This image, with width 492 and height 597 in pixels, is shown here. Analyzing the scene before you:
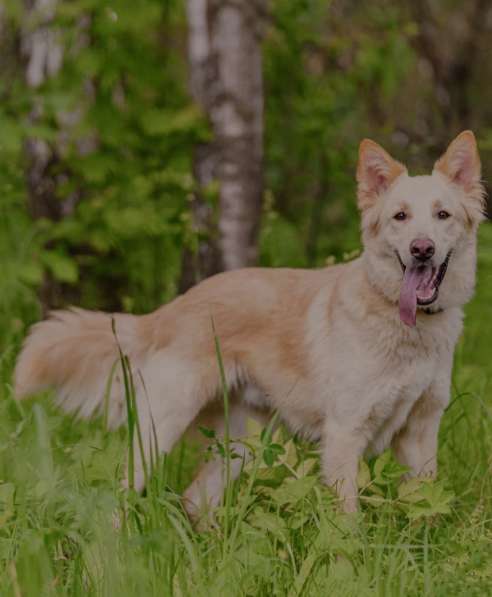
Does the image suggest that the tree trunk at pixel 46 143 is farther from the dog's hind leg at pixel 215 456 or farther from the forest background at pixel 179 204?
the dog's hind leg at pixel 215 456

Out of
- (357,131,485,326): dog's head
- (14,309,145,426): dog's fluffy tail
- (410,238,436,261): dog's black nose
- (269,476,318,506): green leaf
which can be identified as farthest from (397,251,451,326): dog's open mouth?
(14,309,145,426): dog's fluffy tail

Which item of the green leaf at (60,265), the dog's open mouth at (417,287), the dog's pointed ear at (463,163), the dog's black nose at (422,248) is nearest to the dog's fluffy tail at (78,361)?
the green leaf at (60,265)

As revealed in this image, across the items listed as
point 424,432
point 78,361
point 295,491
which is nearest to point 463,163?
point 424,432

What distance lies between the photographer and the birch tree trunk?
5871mm

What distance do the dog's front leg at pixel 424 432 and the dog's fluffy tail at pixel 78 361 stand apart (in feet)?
4.26

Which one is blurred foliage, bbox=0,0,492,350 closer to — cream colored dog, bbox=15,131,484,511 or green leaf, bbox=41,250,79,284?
green leaf, bbox=41,250,79,284

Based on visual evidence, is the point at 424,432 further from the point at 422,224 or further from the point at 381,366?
the point at 422,224

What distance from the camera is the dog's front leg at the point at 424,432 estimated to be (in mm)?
3915

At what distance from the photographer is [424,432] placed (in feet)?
13.1

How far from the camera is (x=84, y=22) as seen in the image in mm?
5801

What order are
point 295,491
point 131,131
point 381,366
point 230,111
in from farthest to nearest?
point 131,131, point 230,111, point 381,366, point 295,491

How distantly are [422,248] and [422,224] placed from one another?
0.14m

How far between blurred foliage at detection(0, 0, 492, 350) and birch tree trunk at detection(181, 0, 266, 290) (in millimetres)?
119

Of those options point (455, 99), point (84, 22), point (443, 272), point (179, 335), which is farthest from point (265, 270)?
point (455, 99)
